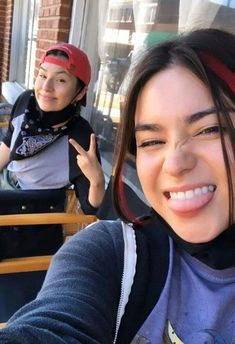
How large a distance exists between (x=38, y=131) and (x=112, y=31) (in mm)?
1234

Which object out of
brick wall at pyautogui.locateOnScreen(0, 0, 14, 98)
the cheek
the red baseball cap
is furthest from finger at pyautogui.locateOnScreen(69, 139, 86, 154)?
brick wall at pyautogui.locateOnScreen(0, 0, 14, 98)

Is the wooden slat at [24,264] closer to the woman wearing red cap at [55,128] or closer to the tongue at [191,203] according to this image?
the woman wearing red cap at [55,128]

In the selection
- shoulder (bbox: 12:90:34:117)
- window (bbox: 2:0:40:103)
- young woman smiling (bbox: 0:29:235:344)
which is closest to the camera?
young woman smiling (bbox: 0:29:235:344)

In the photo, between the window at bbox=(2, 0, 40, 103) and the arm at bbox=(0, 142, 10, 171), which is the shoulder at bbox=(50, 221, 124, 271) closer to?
the arm at bbox=(0, 142, 10, 171)

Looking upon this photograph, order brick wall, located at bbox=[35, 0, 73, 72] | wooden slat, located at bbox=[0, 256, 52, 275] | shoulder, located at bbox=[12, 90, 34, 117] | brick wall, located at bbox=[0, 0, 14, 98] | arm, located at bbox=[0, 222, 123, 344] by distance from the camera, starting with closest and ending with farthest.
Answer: arm, located at bbox=[0, 222, 123, 344]
wooden slat, located at bbox=[0, 256, 52, 275]
shoulder, located at bbox=[12, 90, 34, 117]
brick wall, located at bbox=[35, 0, 73, 72]
brick wall, located at bbox=[0, 0, 14, 98]

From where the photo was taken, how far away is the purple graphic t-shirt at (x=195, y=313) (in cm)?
81

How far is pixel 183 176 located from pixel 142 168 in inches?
4.6

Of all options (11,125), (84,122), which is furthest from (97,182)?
(11,125)

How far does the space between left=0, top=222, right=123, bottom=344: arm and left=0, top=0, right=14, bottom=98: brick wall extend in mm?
5251

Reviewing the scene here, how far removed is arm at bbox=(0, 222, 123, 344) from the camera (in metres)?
0.69

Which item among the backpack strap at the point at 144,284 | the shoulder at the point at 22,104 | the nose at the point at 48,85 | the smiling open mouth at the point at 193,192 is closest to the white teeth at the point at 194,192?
the smiling open mouth at the point at 193,192

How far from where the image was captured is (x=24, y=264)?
172cm

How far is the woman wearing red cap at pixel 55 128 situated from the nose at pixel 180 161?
1.12 m

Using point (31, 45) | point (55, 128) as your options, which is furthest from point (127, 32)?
point (31, 45)
